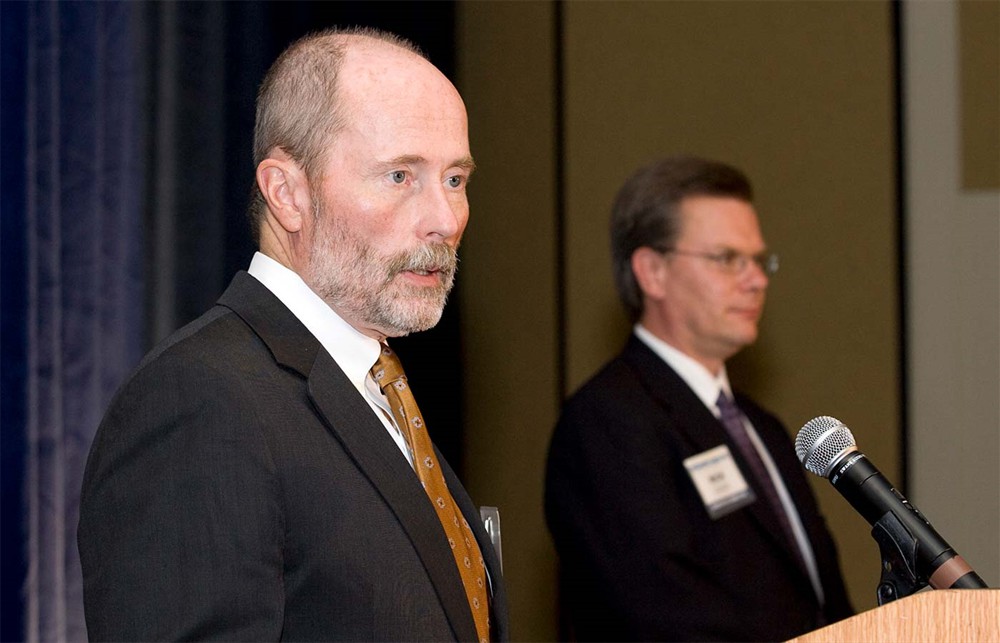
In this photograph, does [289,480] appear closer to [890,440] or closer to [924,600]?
[924,600]

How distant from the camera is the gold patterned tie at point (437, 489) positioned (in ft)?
4.77

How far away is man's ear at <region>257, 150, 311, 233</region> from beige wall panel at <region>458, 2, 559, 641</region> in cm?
217

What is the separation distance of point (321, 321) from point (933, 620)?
844 mm

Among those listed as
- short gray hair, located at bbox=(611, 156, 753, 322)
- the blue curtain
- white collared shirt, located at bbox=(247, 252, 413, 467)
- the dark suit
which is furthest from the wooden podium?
short gray hair, located at bbox=(611, 156, 753, 322)

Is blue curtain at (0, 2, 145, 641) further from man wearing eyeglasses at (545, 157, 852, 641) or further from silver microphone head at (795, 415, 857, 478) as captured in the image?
silver microphone head at (795, 415, 857, 478)

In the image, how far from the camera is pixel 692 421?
262 cm

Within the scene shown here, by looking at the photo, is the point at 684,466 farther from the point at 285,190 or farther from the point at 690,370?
the point at 285,190

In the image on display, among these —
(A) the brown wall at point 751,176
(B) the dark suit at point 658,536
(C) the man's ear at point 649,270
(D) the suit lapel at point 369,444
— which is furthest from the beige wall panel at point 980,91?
(D) the suit lapel at point 369,444

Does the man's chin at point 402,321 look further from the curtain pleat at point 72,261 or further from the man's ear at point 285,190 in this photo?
the curtain pleat at point 72,261

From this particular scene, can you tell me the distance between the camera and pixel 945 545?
3.94 ft

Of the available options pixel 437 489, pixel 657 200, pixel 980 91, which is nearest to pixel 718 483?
pixel 657 200

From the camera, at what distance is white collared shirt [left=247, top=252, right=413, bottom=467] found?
1493mm

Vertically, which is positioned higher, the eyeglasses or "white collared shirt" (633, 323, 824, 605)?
the eyeglasses

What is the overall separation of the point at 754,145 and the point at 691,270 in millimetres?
979
